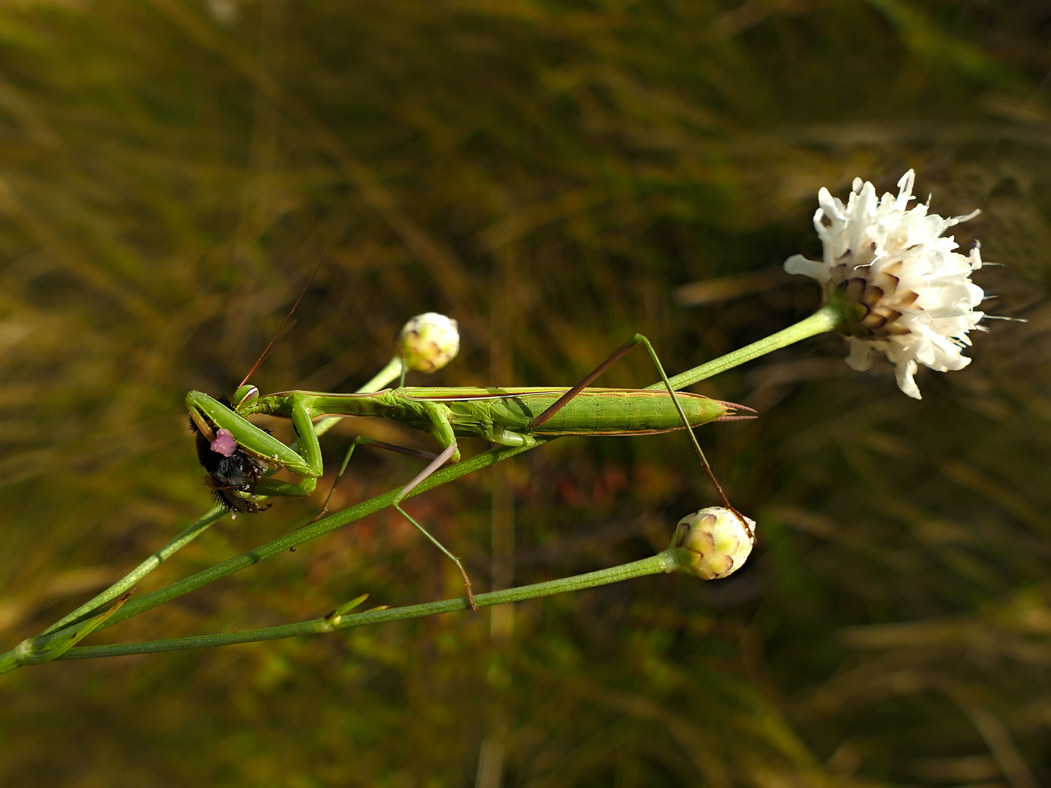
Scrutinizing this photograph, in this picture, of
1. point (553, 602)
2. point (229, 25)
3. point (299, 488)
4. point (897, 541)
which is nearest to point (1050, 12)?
point (897, 541)

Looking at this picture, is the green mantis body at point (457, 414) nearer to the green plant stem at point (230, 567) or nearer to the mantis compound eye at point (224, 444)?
the mantis compound eye at point (224, 444)

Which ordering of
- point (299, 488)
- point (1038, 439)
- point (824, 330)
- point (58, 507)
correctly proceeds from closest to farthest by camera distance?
point (299, 488) → point (824, 330) → point (1038, 439) → point (58, 507)

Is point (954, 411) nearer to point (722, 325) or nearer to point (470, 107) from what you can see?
point (722, 325)

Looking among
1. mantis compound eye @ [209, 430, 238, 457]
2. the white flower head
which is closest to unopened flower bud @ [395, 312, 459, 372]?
mantis compound eye @ [209, 430, 238, 457]

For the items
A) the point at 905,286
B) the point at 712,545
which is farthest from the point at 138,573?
the point at 905,286

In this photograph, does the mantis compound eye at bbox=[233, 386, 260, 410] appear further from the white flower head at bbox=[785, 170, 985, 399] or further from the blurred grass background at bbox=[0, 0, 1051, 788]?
the blurred grass background at bbox=[0, 0, 1051, 788]

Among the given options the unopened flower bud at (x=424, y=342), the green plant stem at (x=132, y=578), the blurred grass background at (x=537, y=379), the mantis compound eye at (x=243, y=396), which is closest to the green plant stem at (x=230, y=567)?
the green plant stem at (x=132, y=578)
